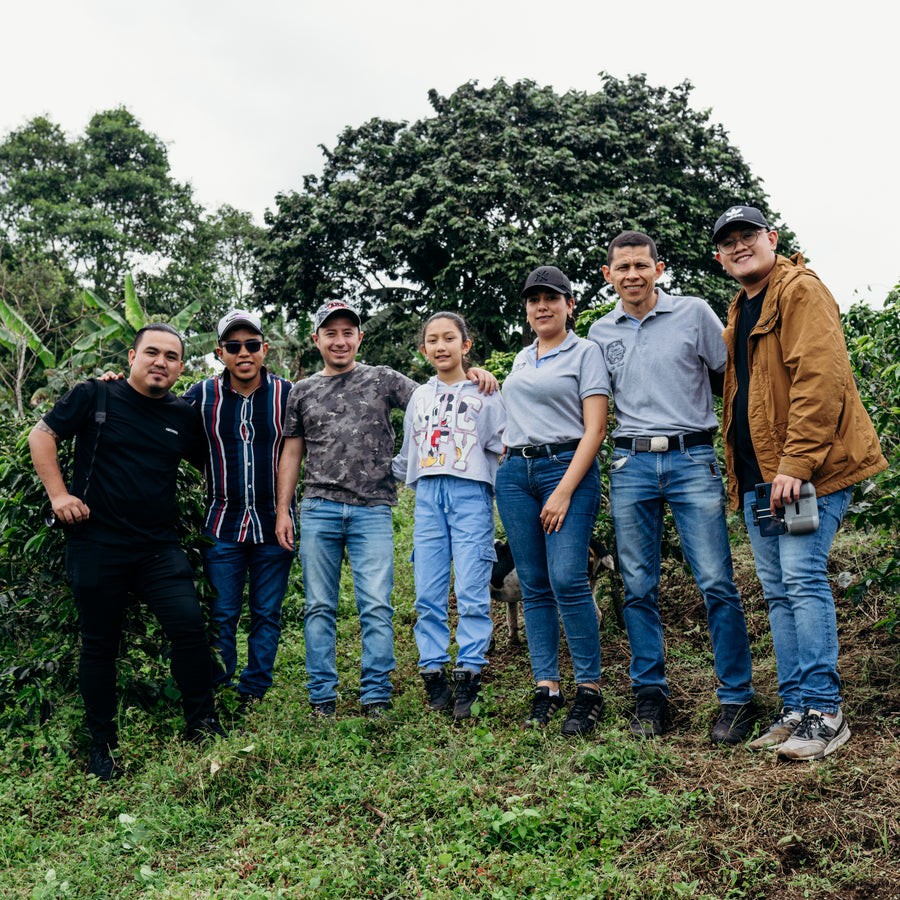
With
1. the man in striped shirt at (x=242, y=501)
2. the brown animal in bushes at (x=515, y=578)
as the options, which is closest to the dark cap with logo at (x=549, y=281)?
the man in striped shirt at (x=242, y=501)

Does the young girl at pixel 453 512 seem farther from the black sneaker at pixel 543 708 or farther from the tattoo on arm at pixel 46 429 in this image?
the tattoo on arm at pixel 46 429

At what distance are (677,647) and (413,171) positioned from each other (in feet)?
54.9

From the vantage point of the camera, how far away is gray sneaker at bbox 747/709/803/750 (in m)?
3.17

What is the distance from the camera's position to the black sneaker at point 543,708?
3.70 metres

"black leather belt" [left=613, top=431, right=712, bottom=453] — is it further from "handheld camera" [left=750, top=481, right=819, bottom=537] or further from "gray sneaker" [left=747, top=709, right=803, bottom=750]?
"gray sneaker" [left=747, top=709, right=803, bottom=750]

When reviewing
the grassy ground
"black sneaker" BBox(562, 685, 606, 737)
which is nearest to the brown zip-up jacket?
the grassy ground

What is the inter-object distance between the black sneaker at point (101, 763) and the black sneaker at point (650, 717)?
244cm

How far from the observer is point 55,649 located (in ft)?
14.0

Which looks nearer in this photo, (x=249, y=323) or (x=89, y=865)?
(x=89, y=865)

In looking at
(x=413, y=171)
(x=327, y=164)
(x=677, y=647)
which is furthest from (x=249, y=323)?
(x=327, y=164)

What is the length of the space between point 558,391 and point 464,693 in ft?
5.13

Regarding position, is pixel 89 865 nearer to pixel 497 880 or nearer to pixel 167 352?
pixel 497 880

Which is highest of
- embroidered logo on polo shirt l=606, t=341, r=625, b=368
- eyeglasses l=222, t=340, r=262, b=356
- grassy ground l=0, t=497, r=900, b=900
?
eyeglasses l=222, t=340, r=262, b=356

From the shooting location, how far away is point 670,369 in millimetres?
3559
